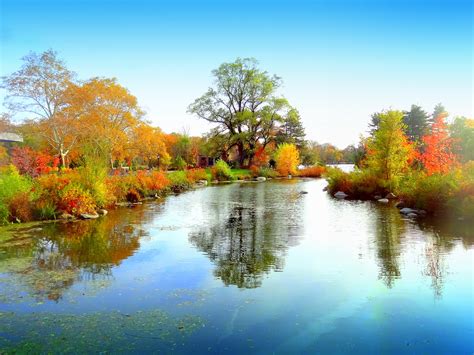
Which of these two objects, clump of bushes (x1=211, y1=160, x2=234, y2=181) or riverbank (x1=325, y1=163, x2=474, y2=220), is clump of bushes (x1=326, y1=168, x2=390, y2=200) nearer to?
riverbank (x1=325, y1=163, x2=474, y2=220)

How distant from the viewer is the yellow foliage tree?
51719 millimetres

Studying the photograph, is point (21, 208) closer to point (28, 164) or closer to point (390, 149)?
point (28, 164)

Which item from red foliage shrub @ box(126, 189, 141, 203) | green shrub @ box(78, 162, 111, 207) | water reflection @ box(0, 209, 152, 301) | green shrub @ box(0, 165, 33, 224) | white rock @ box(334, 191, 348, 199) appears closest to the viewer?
water reflection @ box(0, 209, 152, 301)

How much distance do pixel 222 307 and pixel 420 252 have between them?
6.36 meters

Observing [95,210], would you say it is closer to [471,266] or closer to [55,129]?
[471,266]

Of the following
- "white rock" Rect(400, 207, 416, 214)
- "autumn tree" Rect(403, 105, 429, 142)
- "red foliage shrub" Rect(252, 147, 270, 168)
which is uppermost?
"autumn tree" Rect(403, 105, 429, 142)

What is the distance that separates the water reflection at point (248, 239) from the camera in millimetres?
8898

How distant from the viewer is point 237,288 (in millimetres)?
7715

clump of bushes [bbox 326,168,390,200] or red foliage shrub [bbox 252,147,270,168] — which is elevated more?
red foliage shrub [bbox 252,147,270,168]

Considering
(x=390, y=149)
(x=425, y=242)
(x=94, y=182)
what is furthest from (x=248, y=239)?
(x=390, y=149)

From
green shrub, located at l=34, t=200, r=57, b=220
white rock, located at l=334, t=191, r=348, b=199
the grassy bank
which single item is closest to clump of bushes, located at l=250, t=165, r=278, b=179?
white rock, located at l=334, t=191, r=348, b=199

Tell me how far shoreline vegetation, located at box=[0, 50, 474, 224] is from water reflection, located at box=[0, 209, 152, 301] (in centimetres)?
251

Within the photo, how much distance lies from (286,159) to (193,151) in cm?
1709

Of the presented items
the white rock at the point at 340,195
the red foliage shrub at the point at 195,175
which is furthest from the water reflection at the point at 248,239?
the red foliage shrub at the point at 195,175
